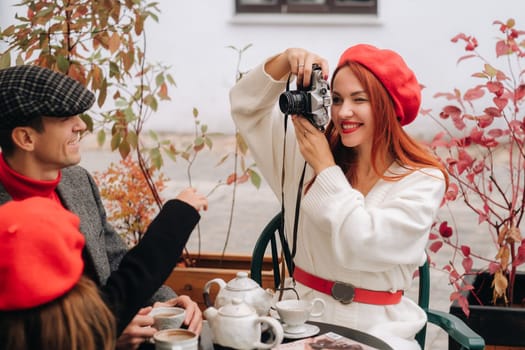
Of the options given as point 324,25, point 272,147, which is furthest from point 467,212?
point 272,147

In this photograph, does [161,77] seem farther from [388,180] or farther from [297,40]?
[297,40]

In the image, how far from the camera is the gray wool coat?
7.07ft

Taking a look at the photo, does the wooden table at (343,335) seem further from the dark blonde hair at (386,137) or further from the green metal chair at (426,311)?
the dark blonde hair at (386,137)

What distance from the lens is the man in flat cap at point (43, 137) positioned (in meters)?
1.85

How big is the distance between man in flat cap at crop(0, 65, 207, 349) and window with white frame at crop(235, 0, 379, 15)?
7.18 m

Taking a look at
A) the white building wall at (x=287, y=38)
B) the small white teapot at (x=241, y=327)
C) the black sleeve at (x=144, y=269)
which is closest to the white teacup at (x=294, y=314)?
the small white teapot at (x=241, y=327)

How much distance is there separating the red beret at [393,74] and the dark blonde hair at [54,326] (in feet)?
3.66

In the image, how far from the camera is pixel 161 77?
11.0 ft

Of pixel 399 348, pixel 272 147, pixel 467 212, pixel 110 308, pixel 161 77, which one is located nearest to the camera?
pixel 110 308

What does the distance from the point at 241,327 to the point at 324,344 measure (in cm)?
23

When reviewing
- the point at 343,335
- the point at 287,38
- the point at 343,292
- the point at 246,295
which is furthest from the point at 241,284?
the point at 287,38

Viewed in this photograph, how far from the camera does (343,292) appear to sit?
2.26m

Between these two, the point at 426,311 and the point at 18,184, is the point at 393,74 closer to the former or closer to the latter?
the point at 426,311

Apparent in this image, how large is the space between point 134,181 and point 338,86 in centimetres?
143
